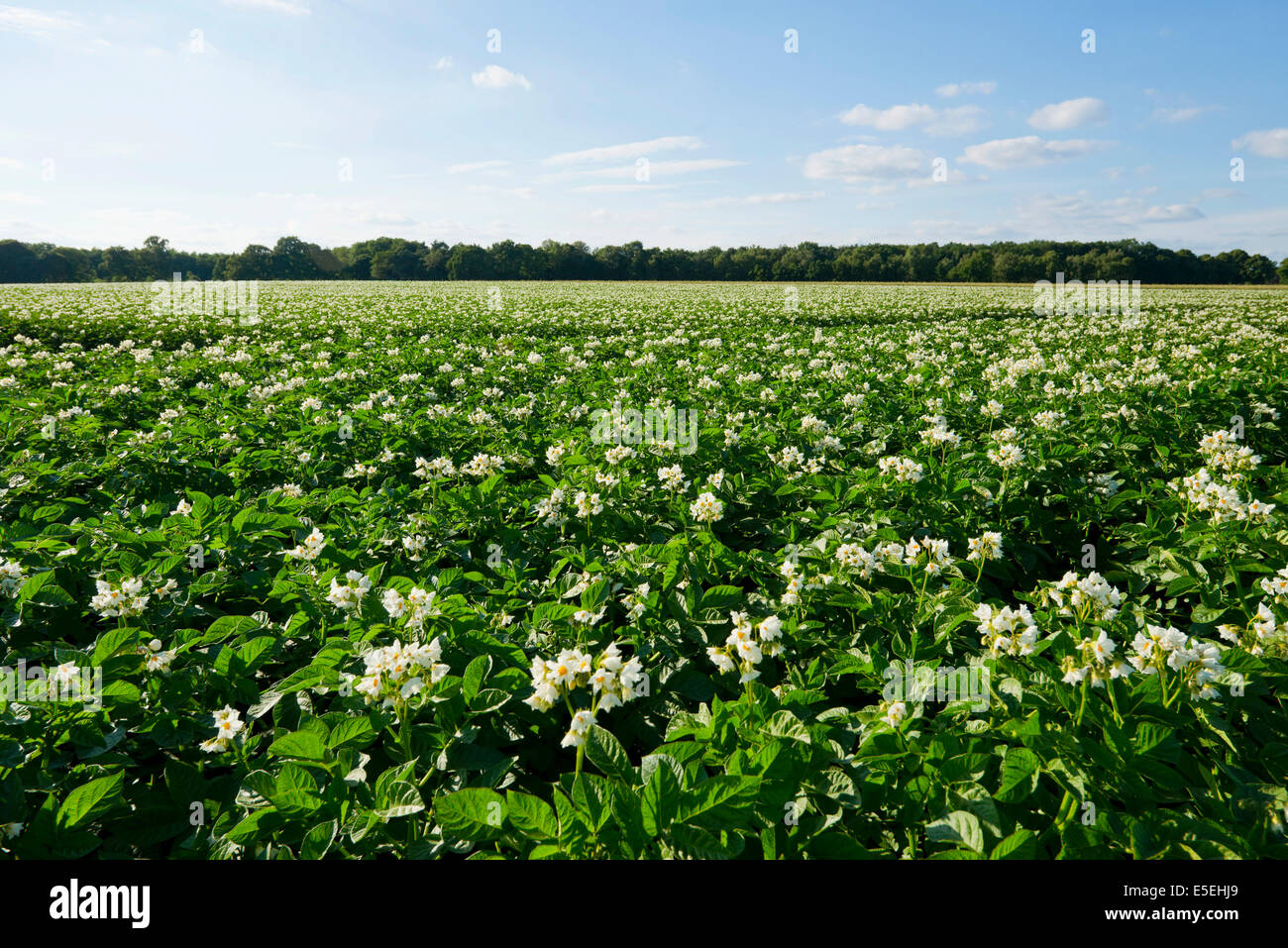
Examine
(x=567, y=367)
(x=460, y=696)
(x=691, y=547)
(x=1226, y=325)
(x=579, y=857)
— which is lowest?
(x=579, y=857)

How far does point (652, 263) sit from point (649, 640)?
9080 centimetres

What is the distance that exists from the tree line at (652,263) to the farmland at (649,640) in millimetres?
84405

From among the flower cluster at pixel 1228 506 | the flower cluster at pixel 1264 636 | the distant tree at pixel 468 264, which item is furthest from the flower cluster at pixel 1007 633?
the distant tree at pixel 468 264

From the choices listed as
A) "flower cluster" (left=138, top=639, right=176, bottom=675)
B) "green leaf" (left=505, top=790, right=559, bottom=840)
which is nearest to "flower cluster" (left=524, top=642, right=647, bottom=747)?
"green leaf" (left=505, top=790, right=559, bottom=840)

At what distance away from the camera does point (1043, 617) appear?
10.1ft

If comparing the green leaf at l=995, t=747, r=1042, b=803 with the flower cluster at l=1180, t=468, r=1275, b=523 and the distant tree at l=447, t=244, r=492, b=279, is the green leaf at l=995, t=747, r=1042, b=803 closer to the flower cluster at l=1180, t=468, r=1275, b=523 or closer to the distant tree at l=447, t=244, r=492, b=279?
the flower cluster at l=1180, t=468, r=1275, b=523

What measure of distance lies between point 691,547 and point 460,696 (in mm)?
Result: 2010

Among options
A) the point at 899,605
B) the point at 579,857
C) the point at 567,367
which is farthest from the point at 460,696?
the point at 567,367

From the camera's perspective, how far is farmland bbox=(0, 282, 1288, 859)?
205 centimetres

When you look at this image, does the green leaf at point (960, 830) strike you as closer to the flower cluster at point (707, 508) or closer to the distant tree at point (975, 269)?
the flower cluster at point (707, 508)

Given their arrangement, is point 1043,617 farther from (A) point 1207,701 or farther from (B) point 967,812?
(B) point 967,812

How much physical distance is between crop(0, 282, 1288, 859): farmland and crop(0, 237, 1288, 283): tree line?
84.4 metres

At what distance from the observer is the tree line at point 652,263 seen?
7938 centimetres

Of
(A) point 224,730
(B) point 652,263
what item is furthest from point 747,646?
(B) point 652,263
